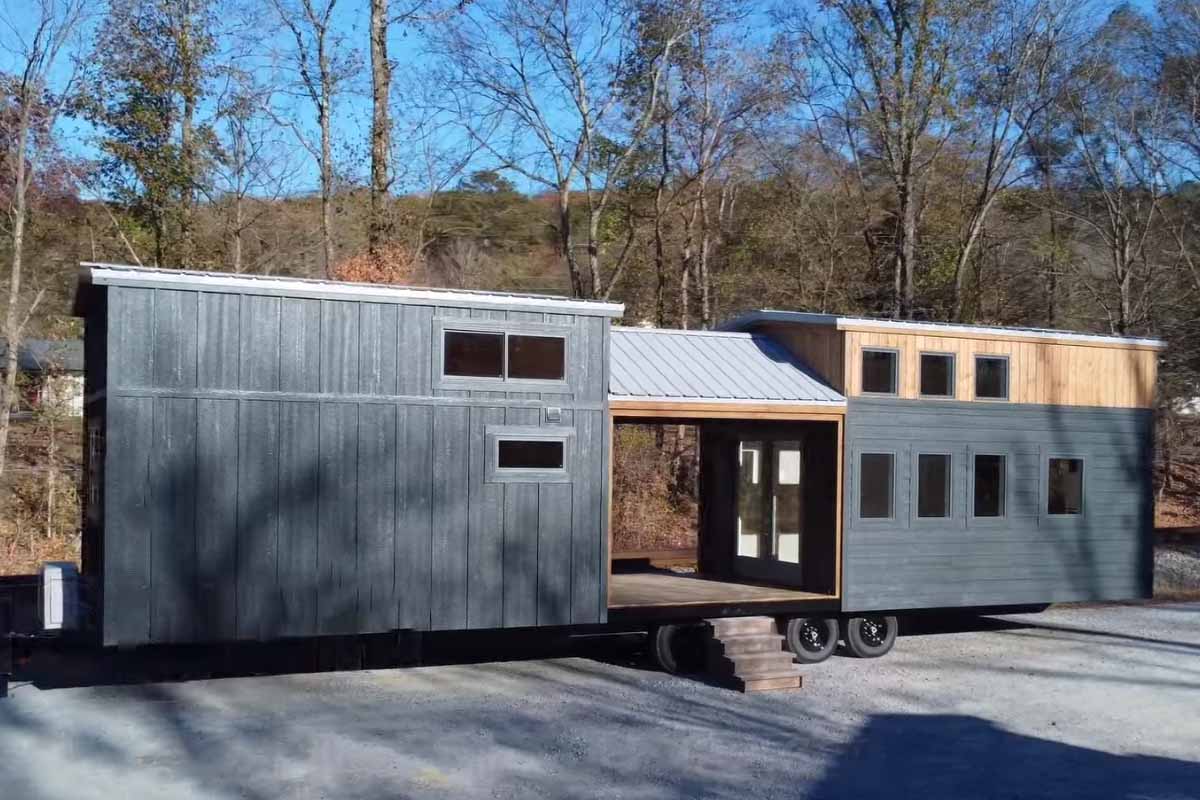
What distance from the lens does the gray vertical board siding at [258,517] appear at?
998 cm

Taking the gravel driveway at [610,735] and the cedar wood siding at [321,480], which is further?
the cedar wood siding at [321,480]

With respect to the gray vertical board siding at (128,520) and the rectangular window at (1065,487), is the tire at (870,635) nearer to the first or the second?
the rectangular window at (1065,487)

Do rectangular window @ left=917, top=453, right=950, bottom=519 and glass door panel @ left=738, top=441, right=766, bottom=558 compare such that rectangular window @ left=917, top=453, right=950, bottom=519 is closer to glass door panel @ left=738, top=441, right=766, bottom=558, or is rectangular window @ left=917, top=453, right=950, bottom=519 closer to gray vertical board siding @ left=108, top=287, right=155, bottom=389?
glass door panel @ left=738, top=441, right=766, bottom=558

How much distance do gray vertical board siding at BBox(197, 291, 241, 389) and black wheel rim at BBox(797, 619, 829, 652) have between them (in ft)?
22.1

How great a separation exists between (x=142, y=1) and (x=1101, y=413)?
16949mm

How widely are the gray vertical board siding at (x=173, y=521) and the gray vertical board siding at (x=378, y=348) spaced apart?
152 cm

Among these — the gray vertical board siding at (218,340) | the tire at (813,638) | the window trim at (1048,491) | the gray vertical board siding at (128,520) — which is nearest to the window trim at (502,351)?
the gray vertical board siding at (218,340)

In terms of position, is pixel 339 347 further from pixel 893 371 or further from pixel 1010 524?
pixel 1010 524

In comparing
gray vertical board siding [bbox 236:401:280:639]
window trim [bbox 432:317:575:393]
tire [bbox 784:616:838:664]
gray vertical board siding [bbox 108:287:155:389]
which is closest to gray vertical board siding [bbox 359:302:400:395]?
window trim [bbox 432:317:575:393]

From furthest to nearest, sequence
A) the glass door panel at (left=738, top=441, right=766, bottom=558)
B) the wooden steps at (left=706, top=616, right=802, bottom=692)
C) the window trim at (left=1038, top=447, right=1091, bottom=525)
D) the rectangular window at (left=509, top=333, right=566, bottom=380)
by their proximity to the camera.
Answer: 1. the glass door panel at (left=738, top=441, right=766, bottom=558)
2. the window trim at (left=1038, top=447, right=1091, bottom=525)
3. the wooden steps at (left=706, top=616, right=802, bottom=692)
4. the rectangular window at (left=509, top=333, right=566, bottom=380)

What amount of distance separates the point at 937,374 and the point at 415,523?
251 inches

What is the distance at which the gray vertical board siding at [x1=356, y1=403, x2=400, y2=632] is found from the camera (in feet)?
34.5

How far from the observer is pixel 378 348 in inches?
419

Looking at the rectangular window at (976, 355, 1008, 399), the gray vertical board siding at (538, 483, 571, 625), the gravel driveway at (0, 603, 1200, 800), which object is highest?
the rectangular window at (976, 355, 1008, 399)
